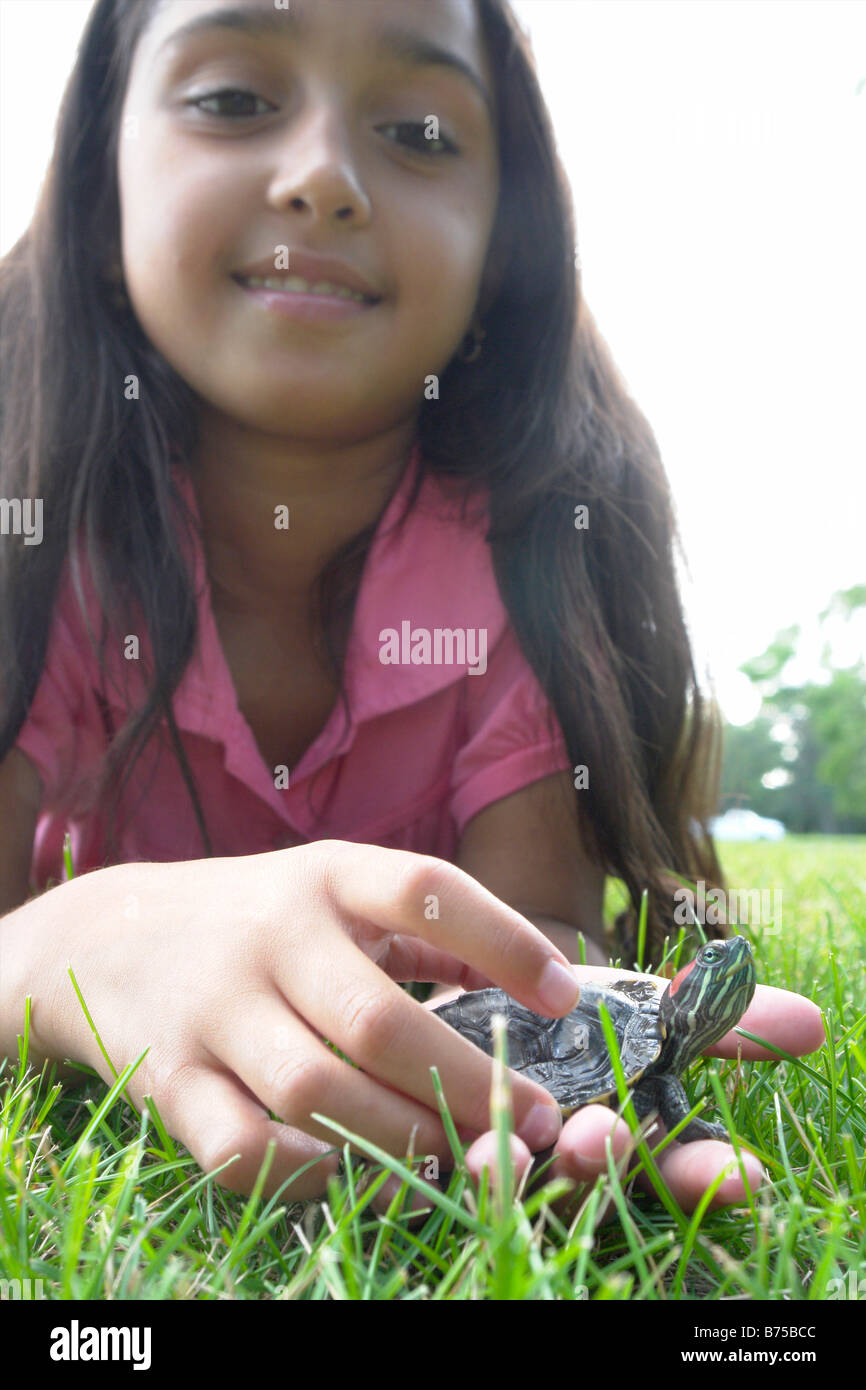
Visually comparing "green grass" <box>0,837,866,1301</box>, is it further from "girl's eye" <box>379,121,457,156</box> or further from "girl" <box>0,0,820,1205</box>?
"girl's eye" <box>379,121,457,156</box>

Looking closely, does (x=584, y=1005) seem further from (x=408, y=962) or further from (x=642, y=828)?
(x=642, y=828)

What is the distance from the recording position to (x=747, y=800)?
230cm

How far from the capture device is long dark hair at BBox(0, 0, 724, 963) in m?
1.70

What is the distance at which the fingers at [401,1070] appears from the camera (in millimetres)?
800

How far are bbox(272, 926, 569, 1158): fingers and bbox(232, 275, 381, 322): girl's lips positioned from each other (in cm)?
106

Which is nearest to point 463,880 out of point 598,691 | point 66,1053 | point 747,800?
point 66,1053

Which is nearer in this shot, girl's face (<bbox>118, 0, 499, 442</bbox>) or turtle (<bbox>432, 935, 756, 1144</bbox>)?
turtle (<bbox>432, 935, 756, 1144</bbox>)

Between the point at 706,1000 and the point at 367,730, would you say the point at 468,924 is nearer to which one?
the point at 706,1000

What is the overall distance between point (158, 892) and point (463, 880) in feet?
1.43

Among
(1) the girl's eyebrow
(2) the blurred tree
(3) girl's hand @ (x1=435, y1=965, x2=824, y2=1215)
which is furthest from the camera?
(2) the blurred tree

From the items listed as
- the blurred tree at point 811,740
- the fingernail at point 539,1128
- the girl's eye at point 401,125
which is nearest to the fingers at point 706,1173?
the fingernail at point 539,1128

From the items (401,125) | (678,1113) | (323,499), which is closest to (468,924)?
(678,1113)

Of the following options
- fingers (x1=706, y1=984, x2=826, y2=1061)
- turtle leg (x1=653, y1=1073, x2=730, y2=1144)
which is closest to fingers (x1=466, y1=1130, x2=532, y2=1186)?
turtle leg (x1=653, y1=1073, x2=730, y2=1144)

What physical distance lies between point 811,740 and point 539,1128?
31660 mm
